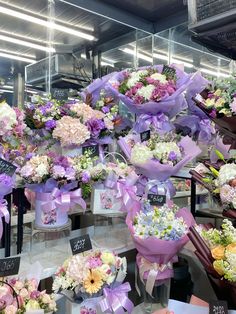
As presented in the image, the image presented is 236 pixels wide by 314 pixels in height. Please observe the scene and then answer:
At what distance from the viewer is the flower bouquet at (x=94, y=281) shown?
1136 millimetres

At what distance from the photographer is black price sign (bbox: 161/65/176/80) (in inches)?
70.3

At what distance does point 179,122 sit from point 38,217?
98 centimetres

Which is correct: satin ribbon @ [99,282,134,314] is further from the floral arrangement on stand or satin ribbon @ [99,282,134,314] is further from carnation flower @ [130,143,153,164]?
carnation flower @ [130,143,153,164]

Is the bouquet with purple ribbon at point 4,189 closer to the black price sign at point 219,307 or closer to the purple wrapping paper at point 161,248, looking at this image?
the purple wrapping paper at point 161,248

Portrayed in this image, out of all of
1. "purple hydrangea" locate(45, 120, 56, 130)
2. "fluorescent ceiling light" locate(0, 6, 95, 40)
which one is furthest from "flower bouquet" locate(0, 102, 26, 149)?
"fluorescent ceiling light" locate(0, 6, 95, 40)

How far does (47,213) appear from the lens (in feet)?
5.41

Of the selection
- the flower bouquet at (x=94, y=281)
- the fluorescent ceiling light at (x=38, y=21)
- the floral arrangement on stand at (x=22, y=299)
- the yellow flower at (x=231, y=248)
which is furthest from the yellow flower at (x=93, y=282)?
the fluorescent ceiling light at (x=38, y=21)

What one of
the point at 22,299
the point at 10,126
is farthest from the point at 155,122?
the point at 22,299

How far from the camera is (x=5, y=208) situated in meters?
1.44

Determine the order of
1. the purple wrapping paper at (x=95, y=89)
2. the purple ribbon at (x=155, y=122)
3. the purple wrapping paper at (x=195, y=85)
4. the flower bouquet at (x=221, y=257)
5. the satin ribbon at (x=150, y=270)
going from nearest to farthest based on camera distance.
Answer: the flower bouquet at (x=221, y=257) < the satin ribbon at (x=150, y=270) < the purple ribbon at (x=155, y=122) < the purple wrapping paper at (x=195, y=85) < the purple wrapping paper at (x=95, y=89)

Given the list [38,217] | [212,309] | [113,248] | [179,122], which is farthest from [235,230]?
[179,122]

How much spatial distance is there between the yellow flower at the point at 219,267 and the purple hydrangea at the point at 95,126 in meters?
1.06

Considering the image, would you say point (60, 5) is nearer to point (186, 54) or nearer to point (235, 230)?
point (186, 54)

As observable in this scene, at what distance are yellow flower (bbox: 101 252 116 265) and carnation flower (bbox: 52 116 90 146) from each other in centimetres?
70
